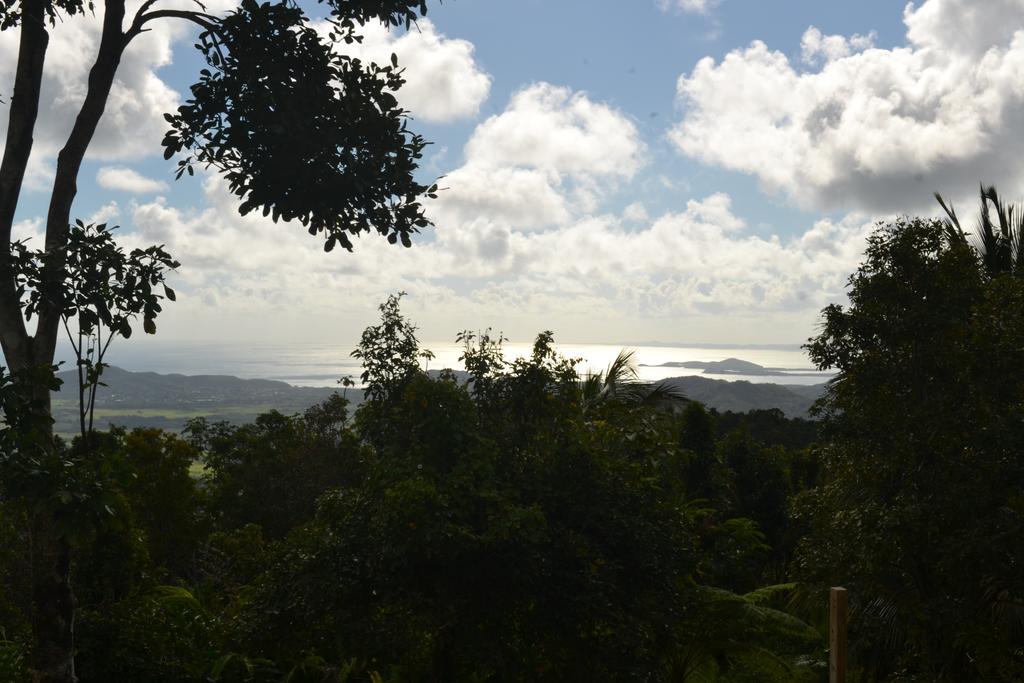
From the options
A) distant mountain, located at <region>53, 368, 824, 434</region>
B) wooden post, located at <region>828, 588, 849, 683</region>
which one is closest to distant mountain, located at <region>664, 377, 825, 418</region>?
distant mountain, located at <region>53, 368, 824, 434</region>

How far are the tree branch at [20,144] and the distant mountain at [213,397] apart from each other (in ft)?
353

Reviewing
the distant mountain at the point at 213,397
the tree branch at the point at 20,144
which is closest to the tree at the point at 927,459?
the tree branch at the point at 20,144

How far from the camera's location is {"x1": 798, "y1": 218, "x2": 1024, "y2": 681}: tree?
8.23m

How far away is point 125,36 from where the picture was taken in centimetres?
616

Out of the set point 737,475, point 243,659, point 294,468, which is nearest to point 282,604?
point 243,659

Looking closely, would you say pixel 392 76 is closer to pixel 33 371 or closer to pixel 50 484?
pixel 33 371

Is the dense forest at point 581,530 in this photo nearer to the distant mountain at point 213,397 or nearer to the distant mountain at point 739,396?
the distant mountain at point 213,397

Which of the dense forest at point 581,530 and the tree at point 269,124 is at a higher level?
the tree at point 269,124

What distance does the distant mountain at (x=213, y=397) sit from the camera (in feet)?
392

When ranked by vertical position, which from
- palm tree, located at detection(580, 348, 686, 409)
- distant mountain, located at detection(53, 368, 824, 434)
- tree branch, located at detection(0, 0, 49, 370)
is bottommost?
distant mountain, located at detection(53, 368, 824, 434)

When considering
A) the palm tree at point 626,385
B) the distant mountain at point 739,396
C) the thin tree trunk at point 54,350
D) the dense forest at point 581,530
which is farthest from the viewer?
the distant mountain at point 739,396

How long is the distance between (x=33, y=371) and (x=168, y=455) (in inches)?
655

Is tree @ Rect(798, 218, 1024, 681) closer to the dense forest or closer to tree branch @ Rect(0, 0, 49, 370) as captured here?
the dense forest

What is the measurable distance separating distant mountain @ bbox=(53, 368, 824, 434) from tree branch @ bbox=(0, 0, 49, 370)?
4238 inches
